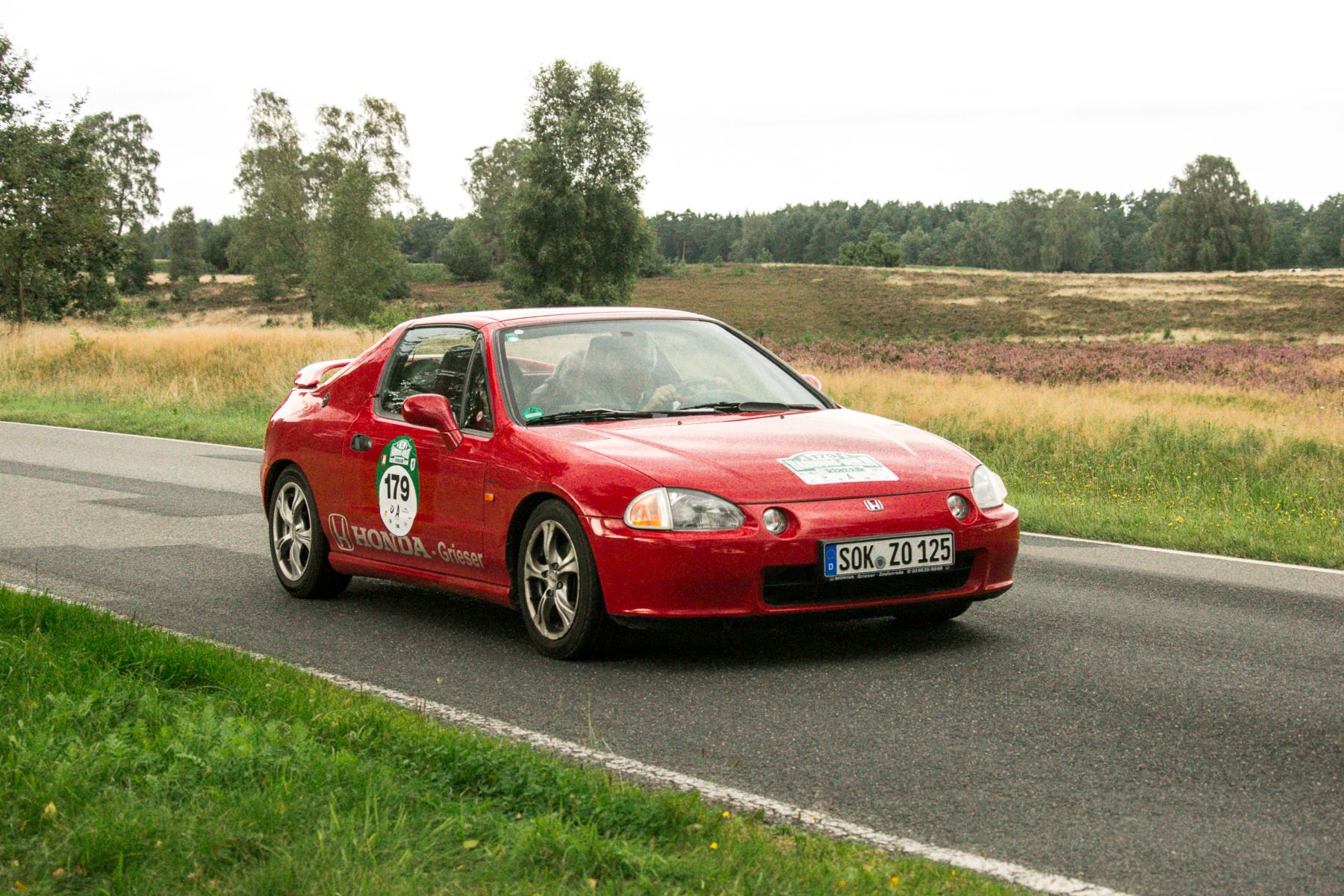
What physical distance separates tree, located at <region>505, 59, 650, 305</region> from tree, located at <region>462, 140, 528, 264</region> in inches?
1359

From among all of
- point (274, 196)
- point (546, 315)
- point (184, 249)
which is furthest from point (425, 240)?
point (546, 315)

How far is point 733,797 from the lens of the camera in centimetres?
438

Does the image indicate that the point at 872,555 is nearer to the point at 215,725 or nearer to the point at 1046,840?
the point at 1046,840

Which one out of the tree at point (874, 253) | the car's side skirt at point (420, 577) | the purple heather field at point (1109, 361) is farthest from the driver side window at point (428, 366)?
the tree at point (874, 253)

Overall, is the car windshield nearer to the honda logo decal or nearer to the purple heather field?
the honda logo decal

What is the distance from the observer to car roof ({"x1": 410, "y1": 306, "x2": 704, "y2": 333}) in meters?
7.41

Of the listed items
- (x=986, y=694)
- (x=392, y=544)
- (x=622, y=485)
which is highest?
(x=622, y=485)

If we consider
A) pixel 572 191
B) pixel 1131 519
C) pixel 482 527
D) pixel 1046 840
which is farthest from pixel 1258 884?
pixel 572 191

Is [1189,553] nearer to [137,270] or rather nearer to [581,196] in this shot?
[581,196]

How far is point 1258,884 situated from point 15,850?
2887mm

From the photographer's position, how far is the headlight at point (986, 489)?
6.52 meters

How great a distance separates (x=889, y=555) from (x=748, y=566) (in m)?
0.60

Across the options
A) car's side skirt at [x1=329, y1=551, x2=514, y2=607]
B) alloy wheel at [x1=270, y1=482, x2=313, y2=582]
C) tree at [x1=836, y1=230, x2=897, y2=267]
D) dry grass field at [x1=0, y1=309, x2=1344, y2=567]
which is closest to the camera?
car's side skirt at [x1=329, y1=551, x2=514, y2=607]

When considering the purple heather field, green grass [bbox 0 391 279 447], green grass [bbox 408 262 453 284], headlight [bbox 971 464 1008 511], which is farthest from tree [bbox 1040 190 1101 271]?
headlight [bbox 971 464 1008 511]
